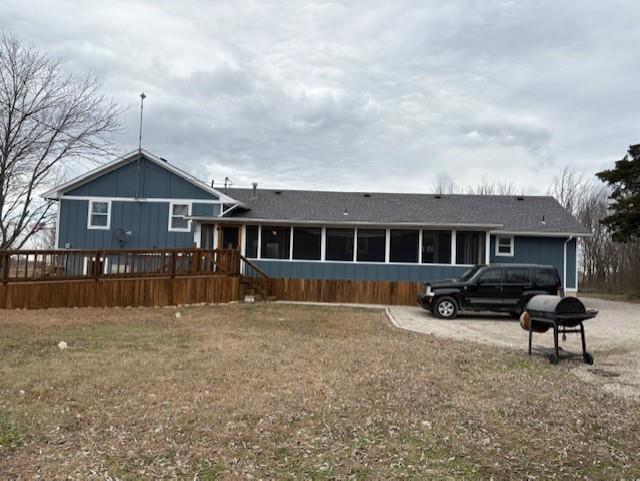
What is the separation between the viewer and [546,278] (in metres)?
13.0

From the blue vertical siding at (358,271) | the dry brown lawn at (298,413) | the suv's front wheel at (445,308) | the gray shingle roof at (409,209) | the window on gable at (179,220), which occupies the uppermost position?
the gray shingle roof at (409,209)

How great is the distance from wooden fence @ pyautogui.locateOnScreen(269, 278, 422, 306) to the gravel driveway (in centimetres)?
91

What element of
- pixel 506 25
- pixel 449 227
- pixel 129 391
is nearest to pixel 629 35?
pixel 506 25

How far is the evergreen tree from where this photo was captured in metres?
20.3

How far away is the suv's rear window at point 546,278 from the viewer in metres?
12.9

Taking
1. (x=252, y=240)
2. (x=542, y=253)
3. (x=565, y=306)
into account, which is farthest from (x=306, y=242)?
(x=565, y=306)

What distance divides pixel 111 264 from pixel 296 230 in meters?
6.47

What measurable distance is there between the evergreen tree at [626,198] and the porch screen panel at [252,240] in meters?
15.8

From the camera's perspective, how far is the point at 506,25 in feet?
42.7

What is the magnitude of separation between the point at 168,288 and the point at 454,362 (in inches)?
371

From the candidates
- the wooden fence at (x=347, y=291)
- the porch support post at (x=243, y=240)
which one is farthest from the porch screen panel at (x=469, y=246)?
the porch support post at (x=243, y=240)

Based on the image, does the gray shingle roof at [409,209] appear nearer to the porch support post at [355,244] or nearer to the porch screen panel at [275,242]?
the porch support post at [355,244]

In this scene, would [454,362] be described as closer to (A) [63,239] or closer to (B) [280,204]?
(B) [280,204]

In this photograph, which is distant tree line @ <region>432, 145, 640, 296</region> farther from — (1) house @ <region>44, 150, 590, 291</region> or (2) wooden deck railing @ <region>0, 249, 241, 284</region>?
(2) wooden deck railing @ <region>0, 249, 241, 284</region>
